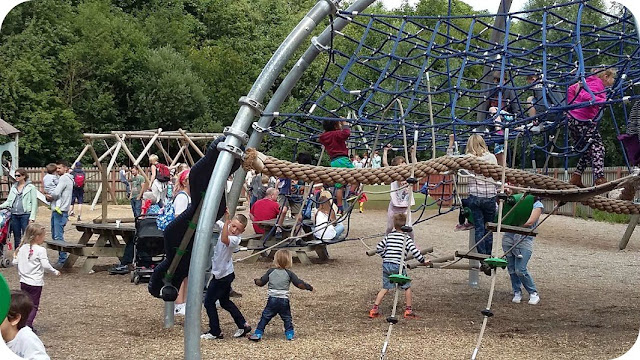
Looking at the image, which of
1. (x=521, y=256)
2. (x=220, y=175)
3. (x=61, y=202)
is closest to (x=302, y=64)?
(x=220, y=175)

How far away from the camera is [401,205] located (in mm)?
7945

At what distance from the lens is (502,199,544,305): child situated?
722 centimetres

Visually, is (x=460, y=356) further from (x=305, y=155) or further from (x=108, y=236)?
(x=108, y=236)

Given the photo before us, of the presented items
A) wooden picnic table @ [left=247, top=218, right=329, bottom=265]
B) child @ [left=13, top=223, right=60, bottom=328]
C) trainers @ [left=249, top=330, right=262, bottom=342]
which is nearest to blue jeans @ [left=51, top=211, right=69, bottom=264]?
wooden picnic table @ [left=247, top=218, right=329, bottom=265]

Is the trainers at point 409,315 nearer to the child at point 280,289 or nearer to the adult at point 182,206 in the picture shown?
the child at point 280,289

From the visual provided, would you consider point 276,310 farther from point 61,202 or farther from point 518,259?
point 61,202

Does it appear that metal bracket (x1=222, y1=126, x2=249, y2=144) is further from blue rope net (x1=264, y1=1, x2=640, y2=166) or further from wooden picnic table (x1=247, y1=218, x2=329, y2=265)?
wooden picnic table (x1=247, y1=218, x2=329, y2=265)

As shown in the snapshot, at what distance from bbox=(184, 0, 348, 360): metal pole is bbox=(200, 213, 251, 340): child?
3.53ft

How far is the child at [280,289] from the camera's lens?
19.1 feet

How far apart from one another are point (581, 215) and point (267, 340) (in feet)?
48.2

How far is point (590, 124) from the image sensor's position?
6.50 m

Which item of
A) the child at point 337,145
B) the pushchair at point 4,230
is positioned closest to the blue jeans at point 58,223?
the pushchair at point 4,230

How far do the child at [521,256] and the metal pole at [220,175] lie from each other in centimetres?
306

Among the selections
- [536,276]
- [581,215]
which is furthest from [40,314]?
[581,215]
